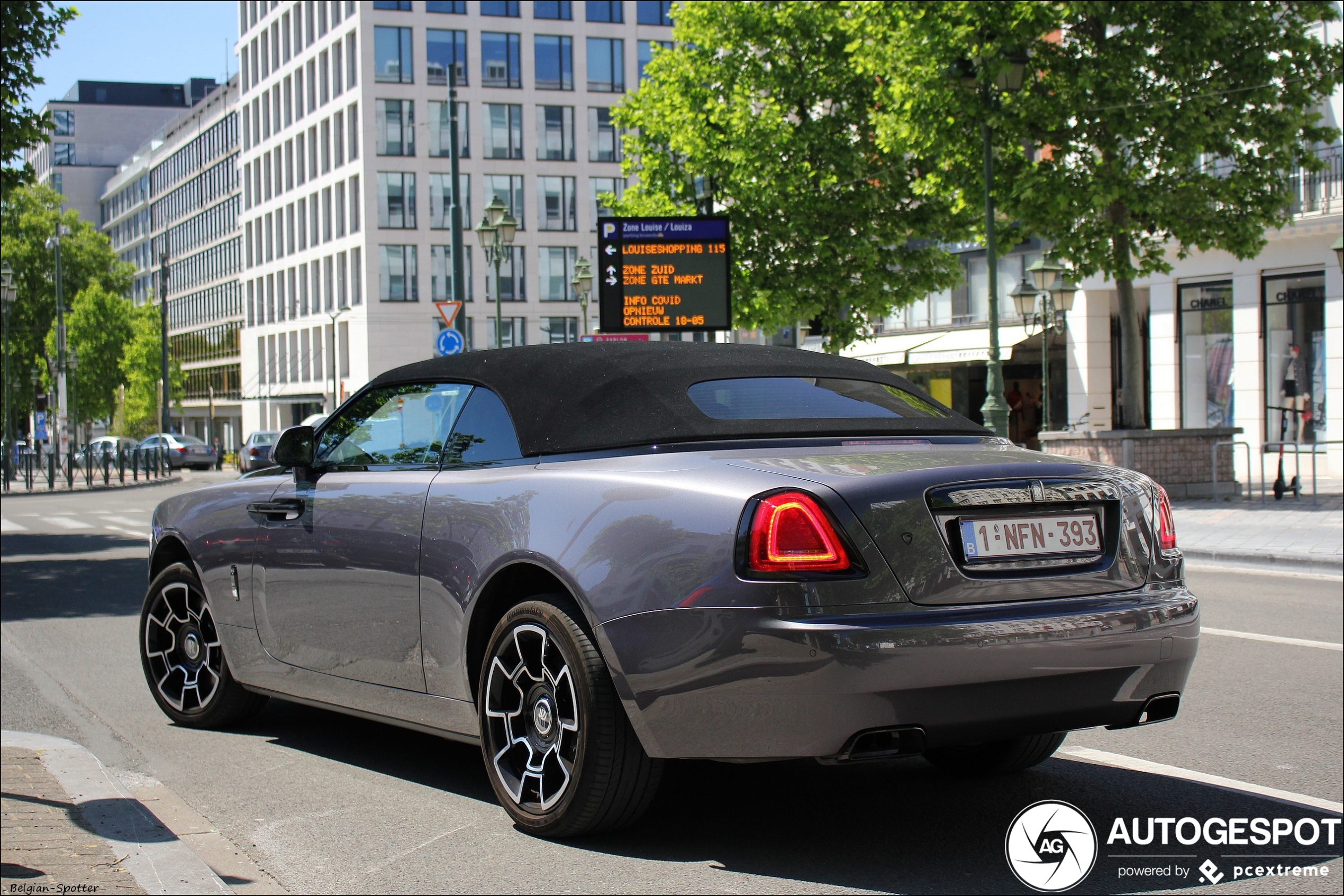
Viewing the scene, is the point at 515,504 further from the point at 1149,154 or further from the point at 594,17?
the point at 594,17

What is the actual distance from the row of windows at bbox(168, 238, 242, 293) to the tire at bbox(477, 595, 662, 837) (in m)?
92.1

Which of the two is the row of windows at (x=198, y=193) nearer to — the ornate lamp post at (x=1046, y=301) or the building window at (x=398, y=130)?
the building window at (x=398, y=130)

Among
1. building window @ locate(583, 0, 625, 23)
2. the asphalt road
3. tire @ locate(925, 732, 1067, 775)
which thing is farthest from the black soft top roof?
building window @ locate(583, 0, 625, 23)

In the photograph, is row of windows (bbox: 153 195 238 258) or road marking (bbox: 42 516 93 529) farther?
row of windows (bbox: 153 195 238 258)

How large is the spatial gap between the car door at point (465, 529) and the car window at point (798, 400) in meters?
0.65

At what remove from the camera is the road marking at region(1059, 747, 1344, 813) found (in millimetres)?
4715

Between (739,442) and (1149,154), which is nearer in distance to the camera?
(739,442)

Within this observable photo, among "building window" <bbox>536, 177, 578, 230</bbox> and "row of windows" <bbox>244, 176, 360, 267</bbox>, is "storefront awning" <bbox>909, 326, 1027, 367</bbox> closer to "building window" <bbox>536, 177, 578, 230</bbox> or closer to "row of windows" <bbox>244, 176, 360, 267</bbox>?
"building window" <bbox>536, 177, 578, 230</bbox>

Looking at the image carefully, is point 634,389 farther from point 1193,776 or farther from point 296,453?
point 1193,776

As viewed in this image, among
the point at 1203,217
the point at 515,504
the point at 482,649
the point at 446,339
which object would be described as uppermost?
the point at 1203,217

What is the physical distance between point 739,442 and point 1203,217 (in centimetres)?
2038

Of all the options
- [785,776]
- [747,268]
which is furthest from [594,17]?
[785,776]

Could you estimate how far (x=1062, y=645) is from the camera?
3.83 meters

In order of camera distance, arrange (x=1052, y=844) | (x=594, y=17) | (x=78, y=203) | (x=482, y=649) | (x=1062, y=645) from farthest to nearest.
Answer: (x=78, y=203) → (x=594, y=17) → (x=482, y=649) → (x=1052, y=844) → (x=1062, y=645)
